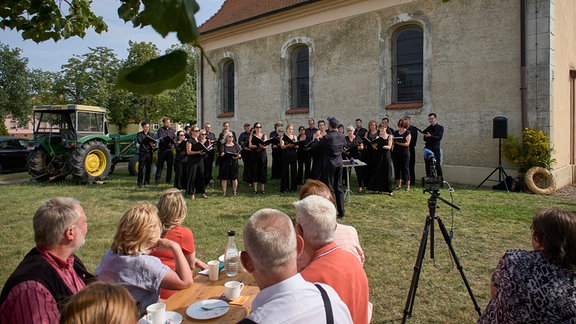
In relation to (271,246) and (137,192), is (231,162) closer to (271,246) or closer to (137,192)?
(137,192)

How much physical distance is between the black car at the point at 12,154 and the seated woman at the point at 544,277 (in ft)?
64.6

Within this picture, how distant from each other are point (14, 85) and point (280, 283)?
41732mm

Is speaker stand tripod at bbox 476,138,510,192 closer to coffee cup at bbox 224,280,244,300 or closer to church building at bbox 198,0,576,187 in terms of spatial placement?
church building at bbox 198,0,576,187

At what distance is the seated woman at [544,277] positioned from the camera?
230 cm

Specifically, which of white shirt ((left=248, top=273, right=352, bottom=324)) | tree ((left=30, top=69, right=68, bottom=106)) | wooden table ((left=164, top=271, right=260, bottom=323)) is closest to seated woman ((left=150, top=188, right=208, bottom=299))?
wooden table ((left=164, top=271, right=260, bottom=323))

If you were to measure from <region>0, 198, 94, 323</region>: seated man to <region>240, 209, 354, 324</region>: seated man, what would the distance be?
3.84 feet

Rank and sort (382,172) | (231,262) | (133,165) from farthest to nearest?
(133,165) → (382,172) → (231,262)

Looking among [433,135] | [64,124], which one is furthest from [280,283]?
[64,124]

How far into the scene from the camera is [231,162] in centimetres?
1063

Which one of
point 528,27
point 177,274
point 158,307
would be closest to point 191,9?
point 158,307

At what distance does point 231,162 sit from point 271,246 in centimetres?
890

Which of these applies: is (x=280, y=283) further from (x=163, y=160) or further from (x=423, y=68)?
(x=423, y=68)

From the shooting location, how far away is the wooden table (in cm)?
253

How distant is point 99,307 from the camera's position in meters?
1.52
